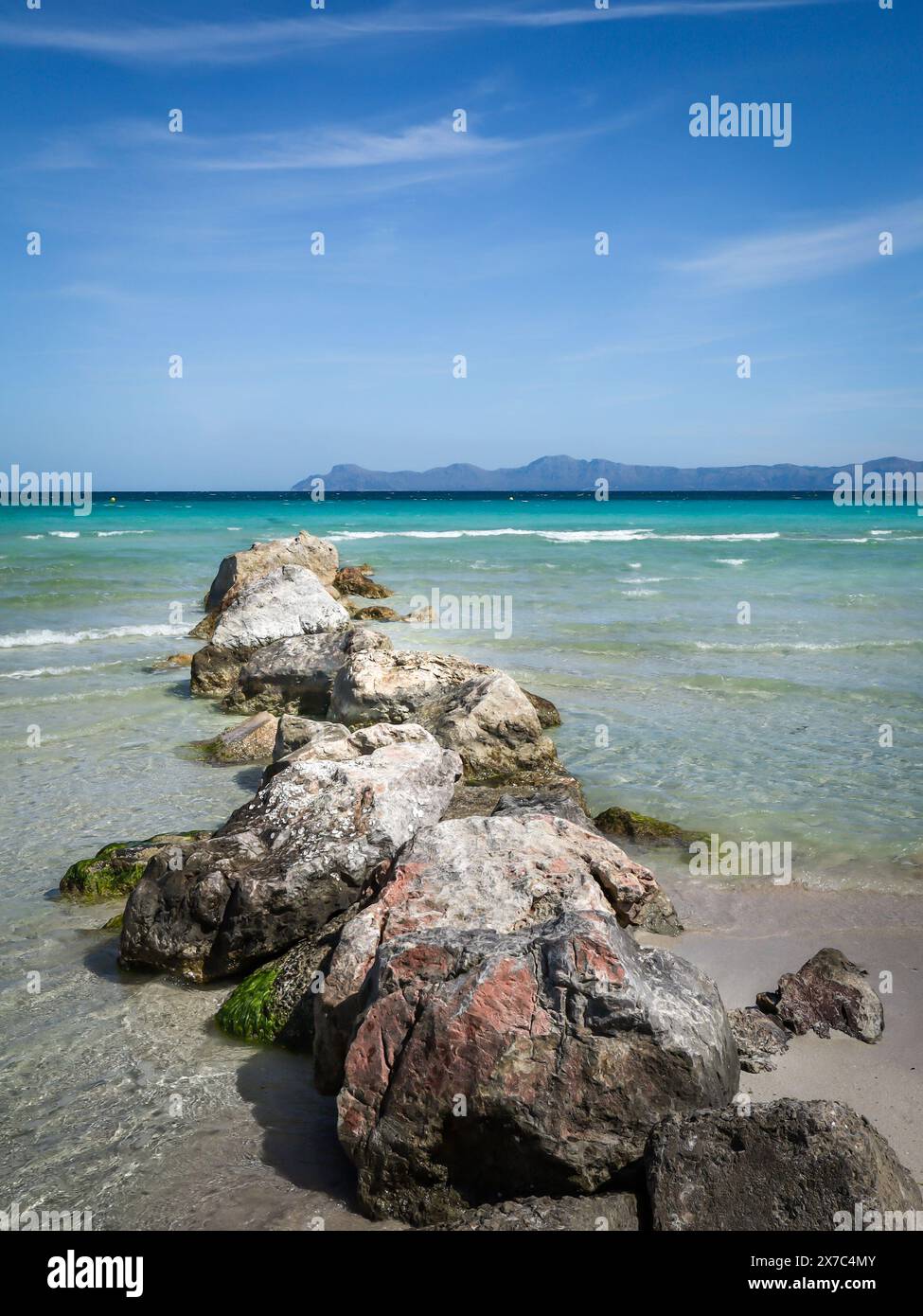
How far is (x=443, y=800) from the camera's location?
25.8 feet

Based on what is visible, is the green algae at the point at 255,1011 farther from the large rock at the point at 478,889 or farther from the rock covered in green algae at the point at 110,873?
the rock covered in green algae at the point at 110,873

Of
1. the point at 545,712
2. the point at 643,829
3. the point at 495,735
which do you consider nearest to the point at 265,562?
the point at 545,712

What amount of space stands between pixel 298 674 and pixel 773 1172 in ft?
36.1

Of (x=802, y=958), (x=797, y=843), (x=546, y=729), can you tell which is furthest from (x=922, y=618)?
(x=802, y=958)

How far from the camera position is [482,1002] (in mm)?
4375

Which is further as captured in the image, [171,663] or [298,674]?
[171,663]

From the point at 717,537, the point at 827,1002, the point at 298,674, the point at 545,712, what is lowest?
the point at 827,1002

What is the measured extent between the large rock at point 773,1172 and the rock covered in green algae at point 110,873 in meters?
4.86

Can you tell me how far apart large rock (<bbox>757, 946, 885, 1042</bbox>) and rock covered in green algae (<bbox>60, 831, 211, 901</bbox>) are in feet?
14.8

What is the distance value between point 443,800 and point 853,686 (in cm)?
1009

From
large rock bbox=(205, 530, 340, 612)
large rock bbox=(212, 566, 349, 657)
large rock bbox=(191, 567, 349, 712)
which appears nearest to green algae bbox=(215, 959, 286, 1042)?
large rock bbox=(191, 567, 349, 712)

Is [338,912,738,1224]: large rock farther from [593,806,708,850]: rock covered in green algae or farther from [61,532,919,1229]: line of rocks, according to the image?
[593,806,708,850]: rock covered in green algae

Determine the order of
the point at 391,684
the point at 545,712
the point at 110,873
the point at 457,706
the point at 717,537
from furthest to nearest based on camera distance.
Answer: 1. the point at 717,537
2. the point at 545,712
3. the point at 391,684
4. the point at 457,706
5. the point at 110,873

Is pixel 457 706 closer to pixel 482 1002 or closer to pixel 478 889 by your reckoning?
pixel 478 889
